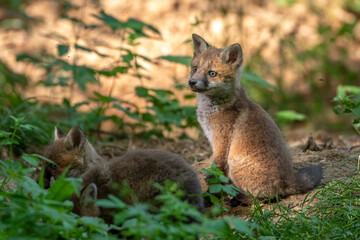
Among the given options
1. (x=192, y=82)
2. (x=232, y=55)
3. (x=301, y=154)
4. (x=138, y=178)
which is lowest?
(x=301, y=154)

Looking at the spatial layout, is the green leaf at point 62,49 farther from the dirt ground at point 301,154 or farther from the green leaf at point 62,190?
the green leaf at point 62,190

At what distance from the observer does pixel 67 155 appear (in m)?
5.18

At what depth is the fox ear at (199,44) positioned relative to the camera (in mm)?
6156

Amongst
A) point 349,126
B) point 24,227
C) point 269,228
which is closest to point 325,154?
point 269,228

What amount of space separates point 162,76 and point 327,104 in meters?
4.01

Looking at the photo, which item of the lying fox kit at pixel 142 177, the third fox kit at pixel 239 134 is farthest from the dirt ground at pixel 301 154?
the lying fox kit at pixel 142 177

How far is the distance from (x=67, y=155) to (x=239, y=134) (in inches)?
75.2

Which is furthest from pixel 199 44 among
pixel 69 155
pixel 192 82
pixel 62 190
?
pixel 62 190

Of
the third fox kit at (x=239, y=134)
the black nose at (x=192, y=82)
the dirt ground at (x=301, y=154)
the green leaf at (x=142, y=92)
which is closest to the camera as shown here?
the third fox kit at (x=239, y=134)

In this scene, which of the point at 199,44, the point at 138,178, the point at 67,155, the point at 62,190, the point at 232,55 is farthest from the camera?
the point at 199,44

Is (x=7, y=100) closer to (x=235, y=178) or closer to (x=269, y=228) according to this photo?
(x=235, y=178)

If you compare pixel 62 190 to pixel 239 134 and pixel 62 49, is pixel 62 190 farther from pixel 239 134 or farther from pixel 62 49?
pixel 62 49

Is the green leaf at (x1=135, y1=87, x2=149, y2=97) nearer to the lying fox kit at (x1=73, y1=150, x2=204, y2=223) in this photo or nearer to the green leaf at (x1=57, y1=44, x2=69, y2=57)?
the green leaf at (x1=57, y1=44, x2=69, y2=57)

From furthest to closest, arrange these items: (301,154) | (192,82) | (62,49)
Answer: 1. (62,49)
2. (301,154)
3. (192,82)
